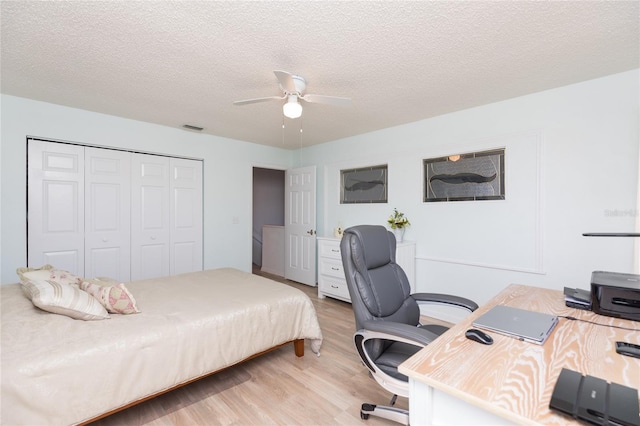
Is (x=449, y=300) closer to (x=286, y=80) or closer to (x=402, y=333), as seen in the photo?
(x=402, y=333)

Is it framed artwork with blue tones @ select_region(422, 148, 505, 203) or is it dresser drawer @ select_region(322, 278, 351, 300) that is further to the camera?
dresser drawer @ select_region(322, 278, 351, 300)

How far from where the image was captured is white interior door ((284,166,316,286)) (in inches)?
194

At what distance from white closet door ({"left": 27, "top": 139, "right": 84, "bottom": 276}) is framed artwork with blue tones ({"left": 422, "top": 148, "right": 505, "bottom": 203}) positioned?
13.7ft

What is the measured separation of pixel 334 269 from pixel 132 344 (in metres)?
2.80

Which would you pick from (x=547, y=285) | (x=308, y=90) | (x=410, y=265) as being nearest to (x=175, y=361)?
(x=308, y=90)

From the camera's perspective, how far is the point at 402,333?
4.46 feet

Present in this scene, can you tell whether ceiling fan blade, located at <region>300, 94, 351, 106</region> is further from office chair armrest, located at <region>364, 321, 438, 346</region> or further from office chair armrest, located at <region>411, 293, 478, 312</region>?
office chair armrest, located at <region>364, 321, 438, 346</region>

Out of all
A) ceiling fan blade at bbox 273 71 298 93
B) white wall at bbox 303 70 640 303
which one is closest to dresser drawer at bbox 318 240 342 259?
white wall at bbox 303 70 640 303

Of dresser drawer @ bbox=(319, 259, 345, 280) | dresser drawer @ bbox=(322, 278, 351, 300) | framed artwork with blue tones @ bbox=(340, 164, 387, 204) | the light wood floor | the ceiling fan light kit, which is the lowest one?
the light wood floor

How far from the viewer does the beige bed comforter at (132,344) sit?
1348mm

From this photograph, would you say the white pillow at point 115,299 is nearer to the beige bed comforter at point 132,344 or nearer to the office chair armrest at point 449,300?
the beige bed comforter at point 132,344

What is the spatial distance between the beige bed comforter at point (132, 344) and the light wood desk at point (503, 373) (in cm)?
146

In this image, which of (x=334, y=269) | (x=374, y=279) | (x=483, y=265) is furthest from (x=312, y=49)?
(x=334, y=269)

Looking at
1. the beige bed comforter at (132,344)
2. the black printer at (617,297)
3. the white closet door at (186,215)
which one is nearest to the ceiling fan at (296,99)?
the beige bed comforter at (132,344)
